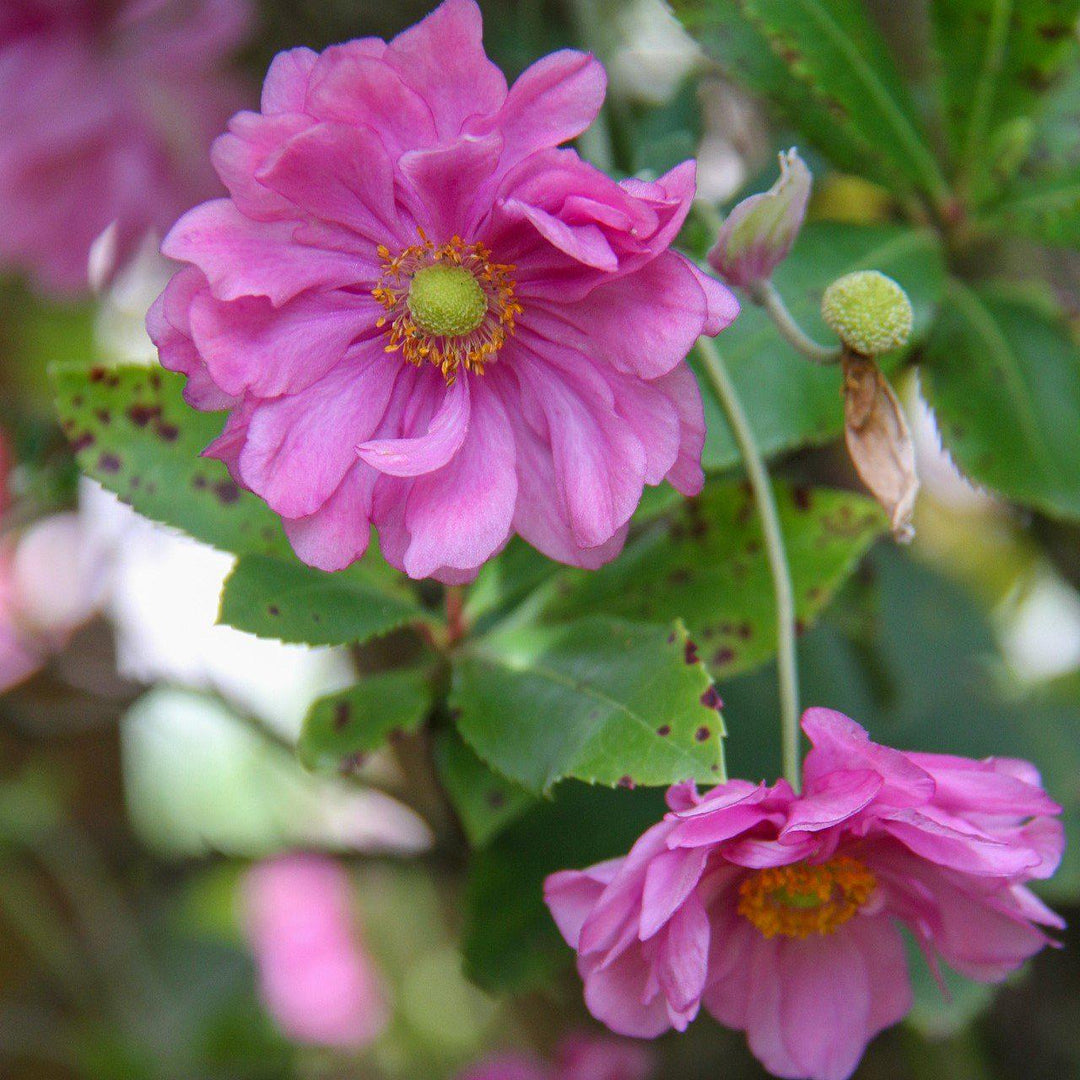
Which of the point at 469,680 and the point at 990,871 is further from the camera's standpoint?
the point at 469,680

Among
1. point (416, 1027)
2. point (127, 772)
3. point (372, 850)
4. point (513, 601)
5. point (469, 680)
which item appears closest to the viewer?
point (469, 680)

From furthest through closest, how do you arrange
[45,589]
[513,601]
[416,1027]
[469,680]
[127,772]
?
[416,1027]
[127,772]
[45,589]
[513,601]
[469,680]

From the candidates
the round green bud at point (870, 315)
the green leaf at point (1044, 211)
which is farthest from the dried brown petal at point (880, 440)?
the green leaf at point (1044, 211)

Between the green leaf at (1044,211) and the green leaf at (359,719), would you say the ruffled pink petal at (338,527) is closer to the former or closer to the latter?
the green leaf at (359,719)

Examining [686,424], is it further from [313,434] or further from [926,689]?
[926,689]

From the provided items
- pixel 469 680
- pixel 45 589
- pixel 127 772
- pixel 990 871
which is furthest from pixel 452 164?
pixel 127 772

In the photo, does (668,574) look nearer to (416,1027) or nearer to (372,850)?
(372,850)

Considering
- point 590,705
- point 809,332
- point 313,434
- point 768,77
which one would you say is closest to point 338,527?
point 313,434
